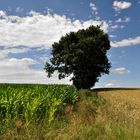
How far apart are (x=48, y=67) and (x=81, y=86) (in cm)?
722

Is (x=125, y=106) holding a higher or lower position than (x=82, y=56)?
lower

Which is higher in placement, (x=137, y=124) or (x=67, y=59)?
(x=67, y=59)

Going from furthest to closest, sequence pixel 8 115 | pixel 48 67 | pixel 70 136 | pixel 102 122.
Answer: pixel 48 67
pixel 8 115
pixel 102 122
pixel 70 136

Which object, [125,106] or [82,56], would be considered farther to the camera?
[82,56]

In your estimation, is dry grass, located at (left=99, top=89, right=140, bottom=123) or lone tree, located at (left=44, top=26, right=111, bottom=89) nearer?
dry grass, located at (left=99, top=89, right=140, bottom=123)

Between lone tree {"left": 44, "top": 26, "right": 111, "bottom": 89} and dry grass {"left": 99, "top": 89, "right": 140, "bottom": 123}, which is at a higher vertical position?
lone tree {"left": 44, "top": 26, "right": 111, "bottom": 89}

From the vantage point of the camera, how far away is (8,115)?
46.0 feet

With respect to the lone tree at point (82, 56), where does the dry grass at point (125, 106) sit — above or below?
below

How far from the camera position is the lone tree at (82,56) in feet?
196

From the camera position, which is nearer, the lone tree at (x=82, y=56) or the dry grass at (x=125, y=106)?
the dry grass at (x=125, y=106)

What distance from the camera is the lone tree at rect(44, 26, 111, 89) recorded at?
59734 mm

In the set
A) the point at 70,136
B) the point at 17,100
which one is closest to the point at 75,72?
the point at 17,100

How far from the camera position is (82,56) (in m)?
59.3

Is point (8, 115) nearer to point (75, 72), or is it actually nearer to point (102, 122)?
point (102, 122)
